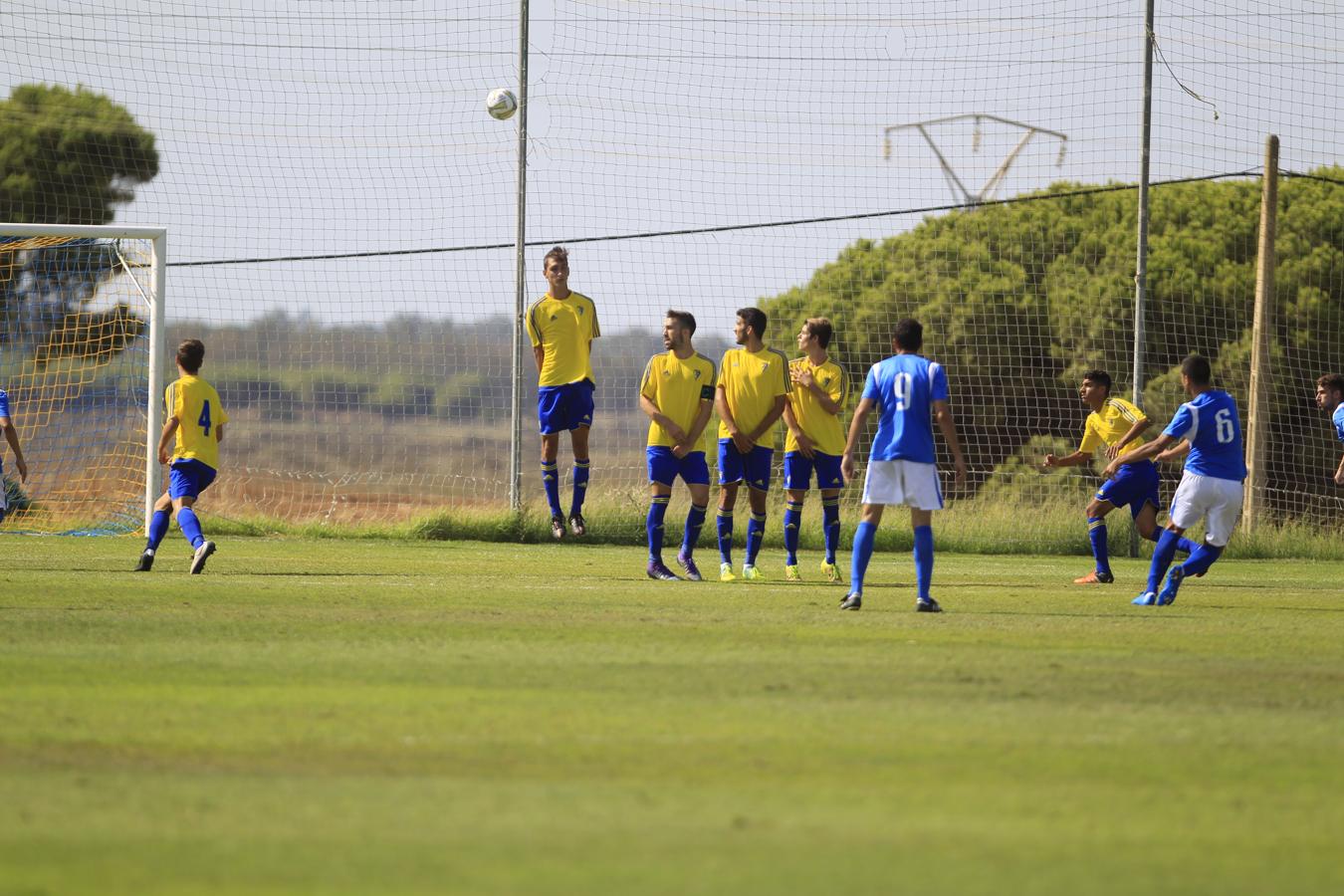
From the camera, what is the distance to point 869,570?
602 inches

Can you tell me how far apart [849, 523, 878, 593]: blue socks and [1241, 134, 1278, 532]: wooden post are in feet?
30.7

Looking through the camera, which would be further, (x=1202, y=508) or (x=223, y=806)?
(x=1202, y=508)

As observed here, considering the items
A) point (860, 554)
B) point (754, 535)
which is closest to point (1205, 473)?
point (860, 554)

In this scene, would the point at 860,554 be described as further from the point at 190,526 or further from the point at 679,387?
the point at 190,526

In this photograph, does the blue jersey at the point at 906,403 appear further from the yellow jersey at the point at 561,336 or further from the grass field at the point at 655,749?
the yellow jersey at the point at 561,336

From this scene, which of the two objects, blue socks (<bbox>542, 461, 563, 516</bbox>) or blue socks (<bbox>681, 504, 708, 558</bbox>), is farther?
blue socks (<bbox>542, 461, 563, 516</bbox>)

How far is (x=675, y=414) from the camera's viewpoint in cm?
1296

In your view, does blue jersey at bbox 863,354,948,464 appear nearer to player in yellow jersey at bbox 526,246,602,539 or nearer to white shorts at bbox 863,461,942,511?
white shorts at bbox 863,461,942,511

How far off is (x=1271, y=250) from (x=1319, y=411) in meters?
5.16

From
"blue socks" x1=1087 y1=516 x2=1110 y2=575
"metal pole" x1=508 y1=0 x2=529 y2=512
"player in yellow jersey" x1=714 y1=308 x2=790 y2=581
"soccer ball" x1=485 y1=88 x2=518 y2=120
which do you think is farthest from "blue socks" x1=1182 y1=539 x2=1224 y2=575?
"soccer ball" x1=485 y1=88 x2=518 y2=120

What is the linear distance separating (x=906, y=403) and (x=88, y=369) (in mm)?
14061

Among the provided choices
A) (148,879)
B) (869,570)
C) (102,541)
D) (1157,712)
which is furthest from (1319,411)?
(148,879)

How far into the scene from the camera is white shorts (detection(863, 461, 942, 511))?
10.6 meters

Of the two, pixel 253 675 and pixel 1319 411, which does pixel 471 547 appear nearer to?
pixel 253 675
